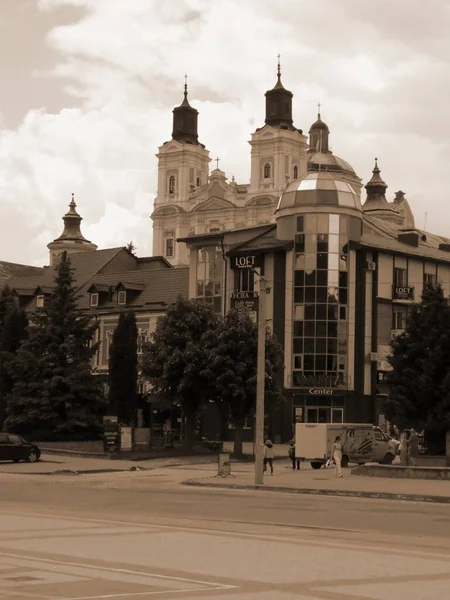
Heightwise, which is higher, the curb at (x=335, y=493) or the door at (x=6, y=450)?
the door at (x=6, y=450)

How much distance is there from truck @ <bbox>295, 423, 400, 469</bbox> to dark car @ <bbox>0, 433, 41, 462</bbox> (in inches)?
488

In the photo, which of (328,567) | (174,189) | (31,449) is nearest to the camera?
(328,567)

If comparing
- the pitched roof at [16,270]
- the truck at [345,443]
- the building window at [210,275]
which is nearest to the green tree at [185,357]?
the truck at [345,443]

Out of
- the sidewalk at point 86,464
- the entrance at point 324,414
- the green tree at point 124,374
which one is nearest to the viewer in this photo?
the sidewalk at point 86,464

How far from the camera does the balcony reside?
73.1 m

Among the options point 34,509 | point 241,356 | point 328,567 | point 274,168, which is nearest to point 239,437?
point 241,356

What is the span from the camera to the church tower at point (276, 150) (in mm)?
141000

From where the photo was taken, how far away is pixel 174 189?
155 m

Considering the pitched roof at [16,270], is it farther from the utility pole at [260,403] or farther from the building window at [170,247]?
the utility pole at [260,403]

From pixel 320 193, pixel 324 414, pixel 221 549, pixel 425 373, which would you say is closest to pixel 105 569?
pixel 221 549

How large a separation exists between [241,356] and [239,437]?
4.15m

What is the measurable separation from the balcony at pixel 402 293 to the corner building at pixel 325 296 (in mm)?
66

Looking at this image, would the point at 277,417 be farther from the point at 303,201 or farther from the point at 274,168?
the point at 274,168

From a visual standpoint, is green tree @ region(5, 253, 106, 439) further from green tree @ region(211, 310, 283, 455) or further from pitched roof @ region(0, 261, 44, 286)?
pitched roof @ region(0, 261, 44, 286)
